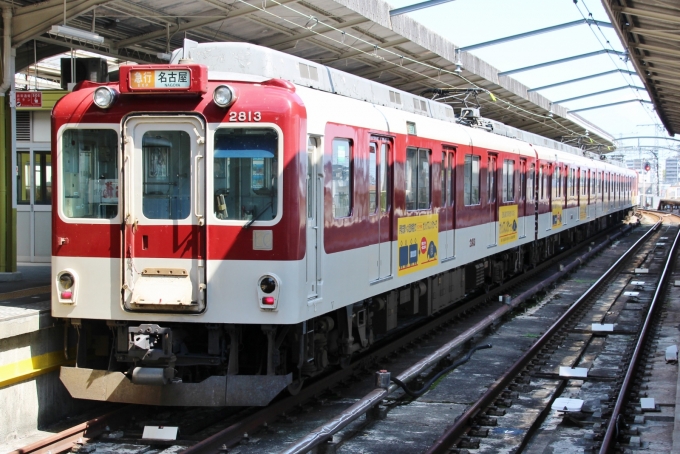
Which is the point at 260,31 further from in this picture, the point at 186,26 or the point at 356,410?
the point at 356,410

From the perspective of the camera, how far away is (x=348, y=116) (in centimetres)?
845

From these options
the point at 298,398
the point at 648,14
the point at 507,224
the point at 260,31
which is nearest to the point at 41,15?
the point at 260,31

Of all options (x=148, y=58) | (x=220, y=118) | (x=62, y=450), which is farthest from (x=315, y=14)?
(x=62, y=450)

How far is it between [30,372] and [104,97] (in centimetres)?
252

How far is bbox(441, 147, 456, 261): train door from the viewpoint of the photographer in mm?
11883

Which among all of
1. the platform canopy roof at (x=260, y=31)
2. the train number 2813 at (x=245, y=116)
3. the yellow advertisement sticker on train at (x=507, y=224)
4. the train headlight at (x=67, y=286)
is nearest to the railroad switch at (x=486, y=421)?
the train number 2813 at (x=245, y=116)

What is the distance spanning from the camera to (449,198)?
12.2 metres

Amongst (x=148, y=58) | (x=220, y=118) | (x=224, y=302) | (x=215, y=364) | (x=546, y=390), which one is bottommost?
(x=546, y=390)

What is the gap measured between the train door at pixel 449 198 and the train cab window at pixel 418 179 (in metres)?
0.75

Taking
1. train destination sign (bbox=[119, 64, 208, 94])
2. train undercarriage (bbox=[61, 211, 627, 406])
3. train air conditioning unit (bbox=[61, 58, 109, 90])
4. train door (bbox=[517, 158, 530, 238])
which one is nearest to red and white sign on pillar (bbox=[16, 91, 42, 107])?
train air conditioning unit (bbox=[61, 58, 109, 90])

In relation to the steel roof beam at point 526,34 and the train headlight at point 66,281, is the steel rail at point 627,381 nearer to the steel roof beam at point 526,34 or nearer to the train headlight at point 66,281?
the train headlight at point 66,281

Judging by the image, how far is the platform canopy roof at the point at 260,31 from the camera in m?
11.2

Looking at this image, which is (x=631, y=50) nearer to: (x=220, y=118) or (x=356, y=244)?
(x=356, y=244)

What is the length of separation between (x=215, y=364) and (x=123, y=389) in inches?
31.2
